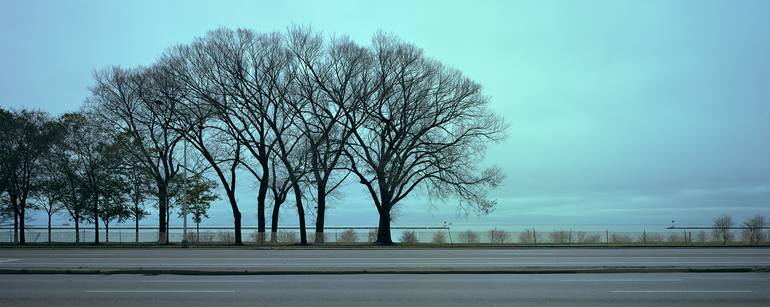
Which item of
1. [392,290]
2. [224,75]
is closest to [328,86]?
[224,75]

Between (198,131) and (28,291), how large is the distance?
32.1 meters

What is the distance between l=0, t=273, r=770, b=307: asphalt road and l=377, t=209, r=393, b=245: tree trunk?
25188 millimetres

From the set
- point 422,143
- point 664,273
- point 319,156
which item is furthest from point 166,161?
point 664,273

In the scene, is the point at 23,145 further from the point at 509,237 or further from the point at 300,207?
the point at 509,237

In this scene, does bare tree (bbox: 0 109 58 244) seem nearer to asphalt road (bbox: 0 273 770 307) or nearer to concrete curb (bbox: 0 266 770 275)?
concrete curb (bbox: 0 266 770 275)

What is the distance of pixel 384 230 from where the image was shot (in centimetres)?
4275

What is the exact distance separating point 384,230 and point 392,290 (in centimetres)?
2920

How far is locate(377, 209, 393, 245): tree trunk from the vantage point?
42.1 metres

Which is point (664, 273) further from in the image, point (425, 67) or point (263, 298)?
point (425, 67)

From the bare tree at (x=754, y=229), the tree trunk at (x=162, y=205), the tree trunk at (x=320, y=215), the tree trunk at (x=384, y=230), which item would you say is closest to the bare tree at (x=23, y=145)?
the tree trunk at (x=162, y=205)

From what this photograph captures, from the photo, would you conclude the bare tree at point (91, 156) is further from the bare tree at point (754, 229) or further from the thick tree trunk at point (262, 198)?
the bare tree at point (754, 229)

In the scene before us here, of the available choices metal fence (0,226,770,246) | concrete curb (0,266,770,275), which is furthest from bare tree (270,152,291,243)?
concrete curb (0,266,770,275)

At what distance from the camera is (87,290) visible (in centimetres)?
1355

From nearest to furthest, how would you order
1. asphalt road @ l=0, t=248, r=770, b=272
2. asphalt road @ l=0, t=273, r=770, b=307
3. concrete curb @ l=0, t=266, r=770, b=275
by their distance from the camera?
1. asphalt road @ l=0, t=273, r=770, b=307
2. concrete curb @ l=0, t=266, r=770, b=275
3. asphalt road @ l=0, t=248, r=770, b=272
